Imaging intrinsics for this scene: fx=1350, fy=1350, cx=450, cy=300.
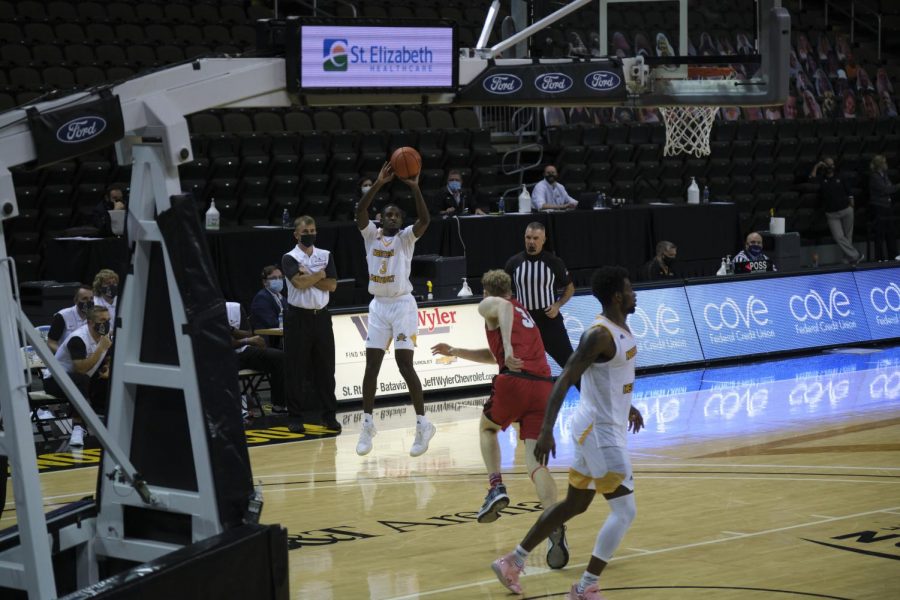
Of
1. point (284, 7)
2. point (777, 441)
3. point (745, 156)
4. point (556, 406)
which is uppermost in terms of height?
point (284, 7)

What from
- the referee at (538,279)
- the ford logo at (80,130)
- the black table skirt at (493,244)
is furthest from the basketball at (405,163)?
the black table skirt at (493,244)

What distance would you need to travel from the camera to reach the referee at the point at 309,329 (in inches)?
507

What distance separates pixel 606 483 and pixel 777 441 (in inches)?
214

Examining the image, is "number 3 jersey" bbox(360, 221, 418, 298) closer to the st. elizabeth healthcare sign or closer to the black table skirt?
the st. elizabeth healthcare sign

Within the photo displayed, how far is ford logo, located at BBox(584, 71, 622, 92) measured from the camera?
8680mm

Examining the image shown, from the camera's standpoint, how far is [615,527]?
7.28m

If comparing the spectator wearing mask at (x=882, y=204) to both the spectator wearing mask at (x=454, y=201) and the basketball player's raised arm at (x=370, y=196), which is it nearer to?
the spectator wearing mask at (x=454, y=201)

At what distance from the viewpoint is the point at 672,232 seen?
21.5m

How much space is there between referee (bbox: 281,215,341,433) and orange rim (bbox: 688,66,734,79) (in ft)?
13.3

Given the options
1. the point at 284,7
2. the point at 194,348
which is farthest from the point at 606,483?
the point at 284,7

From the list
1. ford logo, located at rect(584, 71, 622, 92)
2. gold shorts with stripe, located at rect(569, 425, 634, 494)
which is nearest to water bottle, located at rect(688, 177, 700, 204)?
ford logo, located at rect(584, 71, 622, 92)

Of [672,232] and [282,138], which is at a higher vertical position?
[282,138]

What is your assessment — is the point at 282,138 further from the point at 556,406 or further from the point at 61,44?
the point at 556,406

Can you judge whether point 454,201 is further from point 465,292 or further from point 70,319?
point 70,319
